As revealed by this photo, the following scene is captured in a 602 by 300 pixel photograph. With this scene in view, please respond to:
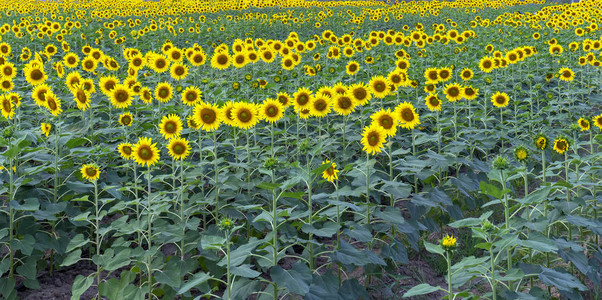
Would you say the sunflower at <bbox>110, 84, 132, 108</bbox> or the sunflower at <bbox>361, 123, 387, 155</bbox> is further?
the sunflower at <bbox>110, 84, 132, 108</bbox>

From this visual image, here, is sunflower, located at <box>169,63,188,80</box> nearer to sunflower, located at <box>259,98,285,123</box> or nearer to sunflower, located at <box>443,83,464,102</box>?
sunflower, located at <box>259,98,285,123</box>

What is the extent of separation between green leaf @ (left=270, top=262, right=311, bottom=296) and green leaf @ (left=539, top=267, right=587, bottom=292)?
1348 millimetres

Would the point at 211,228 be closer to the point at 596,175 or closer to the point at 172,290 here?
the point at 172,290

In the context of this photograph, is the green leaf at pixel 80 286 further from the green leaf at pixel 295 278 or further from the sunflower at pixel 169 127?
the green leaf at pixel 295 278

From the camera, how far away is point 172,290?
362 cm

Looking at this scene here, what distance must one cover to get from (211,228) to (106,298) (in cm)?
86

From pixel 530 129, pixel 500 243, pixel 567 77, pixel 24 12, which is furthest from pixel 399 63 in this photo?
pixel 24 12

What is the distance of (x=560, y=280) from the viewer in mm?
3084

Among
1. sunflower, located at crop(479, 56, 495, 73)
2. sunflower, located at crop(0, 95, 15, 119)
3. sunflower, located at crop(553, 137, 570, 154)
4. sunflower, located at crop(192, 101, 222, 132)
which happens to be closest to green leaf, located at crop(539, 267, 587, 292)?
sunflower, located at crop(553, 137, 570, 154)

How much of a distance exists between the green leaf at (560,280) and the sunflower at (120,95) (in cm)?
380

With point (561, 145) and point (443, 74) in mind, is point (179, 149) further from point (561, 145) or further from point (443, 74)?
point (443, 74)

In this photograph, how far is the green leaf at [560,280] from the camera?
9.87 feet

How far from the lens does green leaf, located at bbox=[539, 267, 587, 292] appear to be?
118 inches

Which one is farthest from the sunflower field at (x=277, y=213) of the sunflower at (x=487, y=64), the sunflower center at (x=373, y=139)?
the sunflower at (x=487, y=64)
